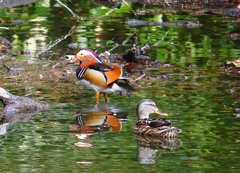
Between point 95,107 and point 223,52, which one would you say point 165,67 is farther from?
point 95,107

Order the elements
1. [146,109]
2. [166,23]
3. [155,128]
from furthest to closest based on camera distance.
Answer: [166,23] → [146,109] → [155,128]

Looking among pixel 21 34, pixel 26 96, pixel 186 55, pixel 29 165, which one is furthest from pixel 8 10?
pixel 29 165

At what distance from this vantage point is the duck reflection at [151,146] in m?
8.68

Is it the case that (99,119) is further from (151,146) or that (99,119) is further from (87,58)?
(87,58)

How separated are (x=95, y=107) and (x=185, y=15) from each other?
778 cm

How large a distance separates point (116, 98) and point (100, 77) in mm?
386

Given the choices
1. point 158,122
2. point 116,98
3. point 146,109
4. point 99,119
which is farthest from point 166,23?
point 158,122

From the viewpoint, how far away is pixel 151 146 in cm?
928

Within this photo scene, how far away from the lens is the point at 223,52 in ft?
48.8

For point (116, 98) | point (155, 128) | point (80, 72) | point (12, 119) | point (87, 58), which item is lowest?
point (116, 98)

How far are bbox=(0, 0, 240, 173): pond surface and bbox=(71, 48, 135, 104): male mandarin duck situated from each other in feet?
0.65

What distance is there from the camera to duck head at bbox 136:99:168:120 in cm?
1017

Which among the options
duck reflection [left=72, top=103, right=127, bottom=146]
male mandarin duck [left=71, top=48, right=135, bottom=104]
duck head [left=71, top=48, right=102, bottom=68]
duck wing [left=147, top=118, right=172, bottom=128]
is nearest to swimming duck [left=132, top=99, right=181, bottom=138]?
duck wing [left=147, top=118, right=172, bottom=128]

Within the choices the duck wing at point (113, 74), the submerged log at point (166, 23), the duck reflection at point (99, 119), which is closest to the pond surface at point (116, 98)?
the duck reflection at point (99, 119)
